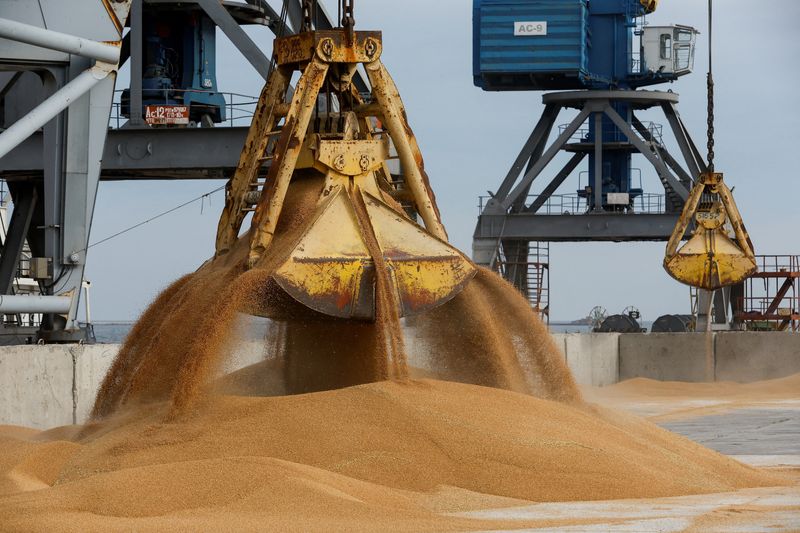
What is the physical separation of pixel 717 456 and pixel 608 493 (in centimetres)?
232

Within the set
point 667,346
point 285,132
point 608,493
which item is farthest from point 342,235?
point 667,346

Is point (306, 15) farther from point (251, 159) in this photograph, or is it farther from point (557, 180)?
point (557, 180)

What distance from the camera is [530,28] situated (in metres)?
48.0

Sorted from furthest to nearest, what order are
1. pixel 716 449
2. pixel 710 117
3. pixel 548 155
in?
pixel 548 155 → pixel 710 117 → pixel 716 449

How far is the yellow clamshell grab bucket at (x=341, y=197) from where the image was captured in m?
9.93

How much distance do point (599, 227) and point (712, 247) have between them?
824 inches

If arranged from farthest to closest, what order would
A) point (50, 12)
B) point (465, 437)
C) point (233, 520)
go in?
point (50, 12)
point (465, 437)
point (233, 520)

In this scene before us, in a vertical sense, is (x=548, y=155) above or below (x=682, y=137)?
below

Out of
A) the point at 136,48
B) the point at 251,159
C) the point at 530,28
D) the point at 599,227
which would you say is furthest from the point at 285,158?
the point at 530,28

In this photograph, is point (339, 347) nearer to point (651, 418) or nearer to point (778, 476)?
point (778, 476)

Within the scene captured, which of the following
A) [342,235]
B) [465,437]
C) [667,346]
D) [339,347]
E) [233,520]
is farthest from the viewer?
[667,346]

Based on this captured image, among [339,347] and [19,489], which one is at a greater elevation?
[339,347]

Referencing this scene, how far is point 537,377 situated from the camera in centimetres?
1166

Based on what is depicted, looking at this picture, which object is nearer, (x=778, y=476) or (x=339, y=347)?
(x=778, y=476)
